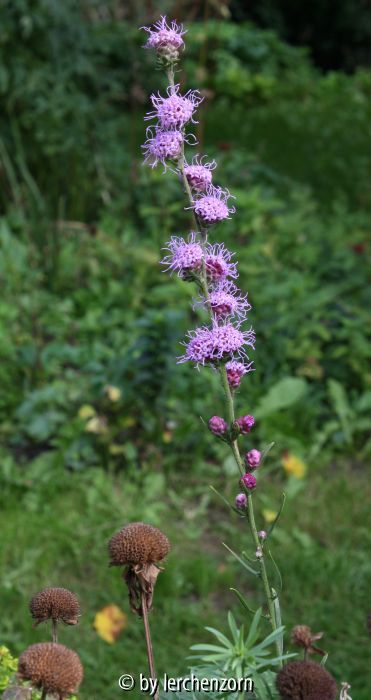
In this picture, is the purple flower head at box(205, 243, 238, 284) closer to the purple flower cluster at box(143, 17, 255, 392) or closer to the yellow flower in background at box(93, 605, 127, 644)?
the purple flower cluster at box(143, 17, 255, 392)

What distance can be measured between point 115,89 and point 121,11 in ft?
19.6

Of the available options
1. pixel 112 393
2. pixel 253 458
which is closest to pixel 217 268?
pixel 253 458

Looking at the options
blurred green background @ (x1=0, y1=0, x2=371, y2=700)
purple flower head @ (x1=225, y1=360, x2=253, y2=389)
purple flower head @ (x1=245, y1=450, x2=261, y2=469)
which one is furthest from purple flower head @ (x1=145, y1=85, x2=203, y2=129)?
blurred green background @ (x1=0, y1=0, x2=371, y2=700)

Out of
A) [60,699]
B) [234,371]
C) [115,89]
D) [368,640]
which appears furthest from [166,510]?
[115,89]

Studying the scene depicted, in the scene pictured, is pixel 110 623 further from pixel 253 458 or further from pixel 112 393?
pixel 253 458

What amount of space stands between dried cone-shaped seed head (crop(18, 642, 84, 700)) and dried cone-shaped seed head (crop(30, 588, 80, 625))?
0.15 metres

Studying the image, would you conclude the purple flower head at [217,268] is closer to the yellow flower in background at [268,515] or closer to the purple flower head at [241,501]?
the purple flower head at [241,501]

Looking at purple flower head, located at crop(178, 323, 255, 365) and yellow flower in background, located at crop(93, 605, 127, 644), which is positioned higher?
yellow flower in background, located at crop(93, 605, 127, 644)

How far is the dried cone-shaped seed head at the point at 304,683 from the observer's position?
3.38 ft

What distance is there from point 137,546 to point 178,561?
6.19 feet

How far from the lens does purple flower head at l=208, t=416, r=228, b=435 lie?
1.33m

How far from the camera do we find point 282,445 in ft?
12.3

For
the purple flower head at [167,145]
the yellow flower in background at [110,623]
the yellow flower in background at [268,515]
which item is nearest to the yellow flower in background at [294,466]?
the yellow flower in background at [268,515]

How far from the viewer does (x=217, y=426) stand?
134cm
